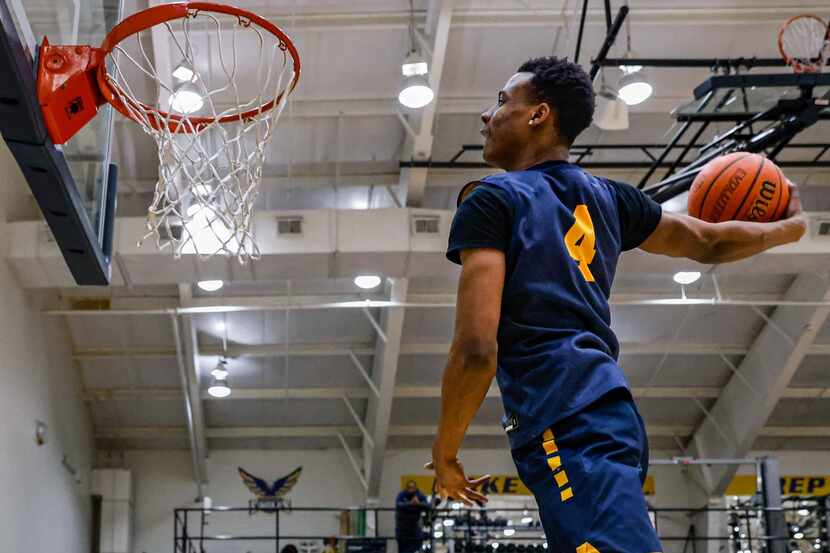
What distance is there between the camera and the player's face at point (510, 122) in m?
2.43

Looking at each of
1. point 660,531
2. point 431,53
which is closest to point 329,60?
point 431,53

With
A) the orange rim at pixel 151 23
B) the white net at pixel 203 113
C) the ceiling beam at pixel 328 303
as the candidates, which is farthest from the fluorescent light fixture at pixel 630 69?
the orange rim at pixel 151 23

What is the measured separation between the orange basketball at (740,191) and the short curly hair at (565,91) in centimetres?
72

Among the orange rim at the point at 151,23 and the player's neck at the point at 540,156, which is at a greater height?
the orange rim at the point at 151,23

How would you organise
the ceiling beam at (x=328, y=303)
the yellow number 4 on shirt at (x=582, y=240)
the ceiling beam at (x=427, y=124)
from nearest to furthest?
the yellow number 4 on shirt at (x=582, y=240)
the ceiling beam at (x=427, y=124)
the ceiling beam at (x=328, y=303)

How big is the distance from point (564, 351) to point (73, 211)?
3.91m

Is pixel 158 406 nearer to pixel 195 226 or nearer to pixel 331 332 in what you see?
pixel 331 332

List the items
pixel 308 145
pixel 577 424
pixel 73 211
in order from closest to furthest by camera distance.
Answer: pixel 577 424 < pixel 73 211 < pixel 308 145

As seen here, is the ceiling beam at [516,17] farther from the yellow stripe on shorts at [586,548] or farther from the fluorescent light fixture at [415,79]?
the yellow stripe on shorts at [586,548]

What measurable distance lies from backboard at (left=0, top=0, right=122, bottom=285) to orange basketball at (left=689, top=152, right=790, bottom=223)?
279 cm

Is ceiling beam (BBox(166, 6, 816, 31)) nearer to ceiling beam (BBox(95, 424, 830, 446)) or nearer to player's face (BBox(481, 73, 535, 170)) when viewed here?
ceiling beam (BBox(95, 424, 830, 446))

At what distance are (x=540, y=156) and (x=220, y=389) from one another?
15.0m

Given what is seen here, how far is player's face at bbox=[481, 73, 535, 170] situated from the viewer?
7.96 ft

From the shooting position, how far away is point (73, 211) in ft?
17.8
